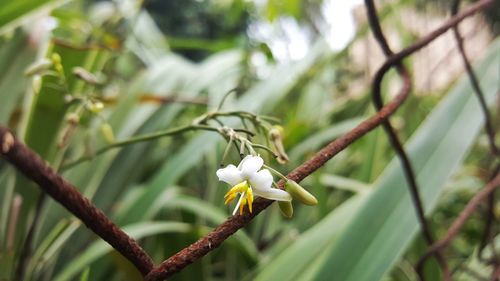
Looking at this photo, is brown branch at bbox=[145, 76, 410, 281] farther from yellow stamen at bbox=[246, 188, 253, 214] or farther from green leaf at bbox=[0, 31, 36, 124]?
green leaf at bbox=[0, 31, 36, 124]

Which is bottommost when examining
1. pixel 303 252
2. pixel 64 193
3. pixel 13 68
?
pixel 303 252

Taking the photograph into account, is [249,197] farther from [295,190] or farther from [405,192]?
[405,192]

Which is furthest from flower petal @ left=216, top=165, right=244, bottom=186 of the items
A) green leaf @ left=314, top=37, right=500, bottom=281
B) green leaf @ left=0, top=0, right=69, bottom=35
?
green leaf @ left=0, top=0, right=69, bottom=35

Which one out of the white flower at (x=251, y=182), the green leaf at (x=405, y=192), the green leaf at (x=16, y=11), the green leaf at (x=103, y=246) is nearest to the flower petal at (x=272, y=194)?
the white flower at (x=251, y=182)

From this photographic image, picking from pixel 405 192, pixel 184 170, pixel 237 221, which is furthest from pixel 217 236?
pixel 184 170

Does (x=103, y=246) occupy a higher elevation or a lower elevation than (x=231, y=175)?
lower

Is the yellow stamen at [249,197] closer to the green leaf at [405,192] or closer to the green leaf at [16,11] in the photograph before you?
the green leaf at [405,192]
